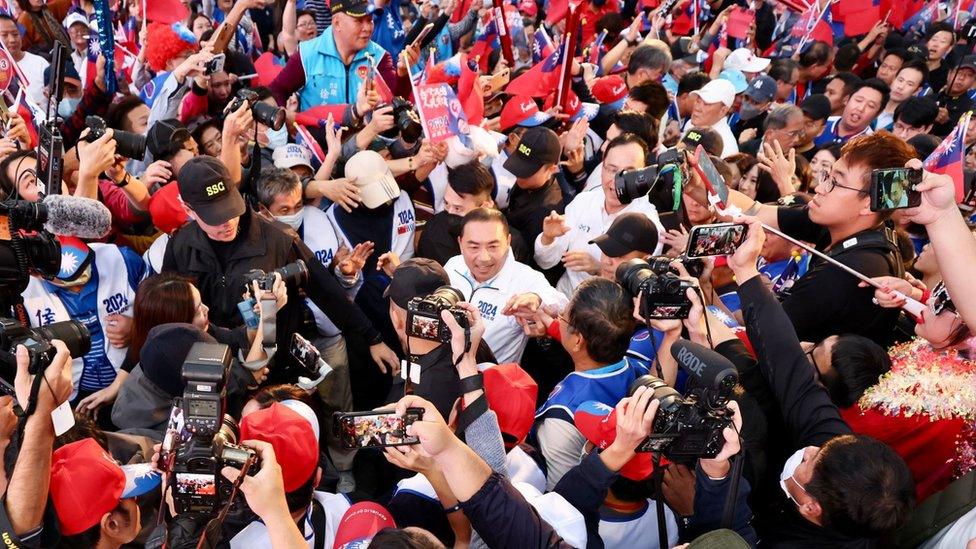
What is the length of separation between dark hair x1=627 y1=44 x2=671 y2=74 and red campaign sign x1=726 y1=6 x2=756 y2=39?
8.28ft

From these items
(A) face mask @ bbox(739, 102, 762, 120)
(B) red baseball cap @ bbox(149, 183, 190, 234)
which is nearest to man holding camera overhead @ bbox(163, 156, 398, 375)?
(B) red baseball cap @ bbox(149, 183, 190, 234)

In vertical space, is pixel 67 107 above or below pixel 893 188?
below

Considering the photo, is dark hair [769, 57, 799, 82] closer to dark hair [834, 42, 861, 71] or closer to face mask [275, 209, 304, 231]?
dark hair [834, 42, 861, 71]

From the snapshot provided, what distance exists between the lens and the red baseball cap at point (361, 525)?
2.01 meters

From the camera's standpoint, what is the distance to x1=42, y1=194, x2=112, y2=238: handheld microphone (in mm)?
2922

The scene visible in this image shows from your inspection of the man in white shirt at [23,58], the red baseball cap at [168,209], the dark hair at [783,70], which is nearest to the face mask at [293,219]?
the red baseball cap at [168,209]

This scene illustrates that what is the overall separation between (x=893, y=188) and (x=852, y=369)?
0.59 metres

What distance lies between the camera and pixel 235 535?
2.20 m

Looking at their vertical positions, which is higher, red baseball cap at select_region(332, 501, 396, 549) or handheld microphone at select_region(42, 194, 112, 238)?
handheld microphone at select_region(42, 194, 112, 238)

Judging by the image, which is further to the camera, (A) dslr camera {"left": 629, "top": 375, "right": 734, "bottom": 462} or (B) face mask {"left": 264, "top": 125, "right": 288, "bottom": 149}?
(B) face mask {"left": 264, "top": 125, "right": 288, "bottom": 149}

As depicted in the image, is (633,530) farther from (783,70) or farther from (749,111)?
(783,70)

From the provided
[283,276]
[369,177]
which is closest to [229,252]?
[283,276]

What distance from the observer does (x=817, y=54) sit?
823cm

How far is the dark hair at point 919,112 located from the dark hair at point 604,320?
15.2ft
